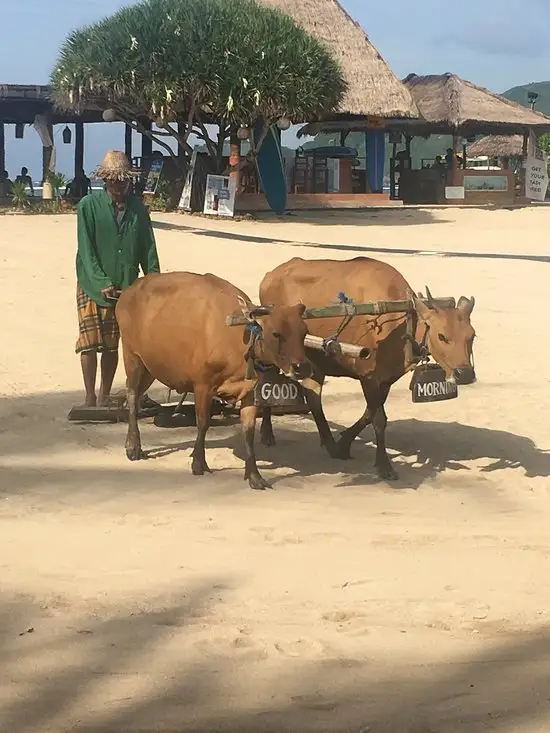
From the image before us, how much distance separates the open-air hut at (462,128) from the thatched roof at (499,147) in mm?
7507

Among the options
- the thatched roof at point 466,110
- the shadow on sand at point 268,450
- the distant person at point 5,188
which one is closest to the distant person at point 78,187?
the distant person at point 5,188

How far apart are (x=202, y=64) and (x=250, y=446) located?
59.7ft

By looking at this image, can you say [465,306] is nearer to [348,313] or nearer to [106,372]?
[348,313]

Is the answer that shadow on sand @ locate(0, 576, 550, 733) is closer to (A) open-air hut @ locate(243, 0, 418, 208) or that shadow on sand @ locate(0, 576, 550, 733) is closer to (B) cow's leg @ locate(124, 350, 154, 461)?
(B) cow's leg @ locate(124, 350, 154, 461)

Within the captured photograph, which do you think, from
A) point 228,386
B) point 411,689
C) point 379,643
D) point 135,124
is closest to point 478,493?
point 228,386

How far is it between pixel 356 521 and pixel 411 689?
2304 millimetres

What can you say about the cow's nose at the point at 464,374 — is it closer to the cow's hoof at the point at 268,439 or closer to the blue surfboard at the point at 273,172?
the cow's hoof at the point at 268,439

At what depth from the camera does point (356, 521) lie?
599 cm

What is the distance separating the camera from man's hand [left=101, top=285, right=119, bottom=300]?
8016 mm

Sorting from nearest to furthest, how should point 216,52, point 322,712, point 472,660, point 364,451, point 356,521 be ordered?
point 322,712
point 472,660
point 356,521
point 364,451
point 216,52

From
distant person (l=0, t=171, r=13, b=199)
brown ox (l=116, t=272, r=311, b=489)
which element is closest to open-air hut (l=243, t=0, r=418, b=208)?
distant person (l=0, t=171, r=13, b=199)

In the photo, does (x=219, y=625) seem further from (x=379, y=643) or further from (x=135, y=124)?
(x=135, y=124)

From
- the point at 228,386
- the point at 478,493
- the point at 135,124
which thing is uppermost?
the point at 135,124

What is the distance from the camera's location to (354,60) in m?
29.9
